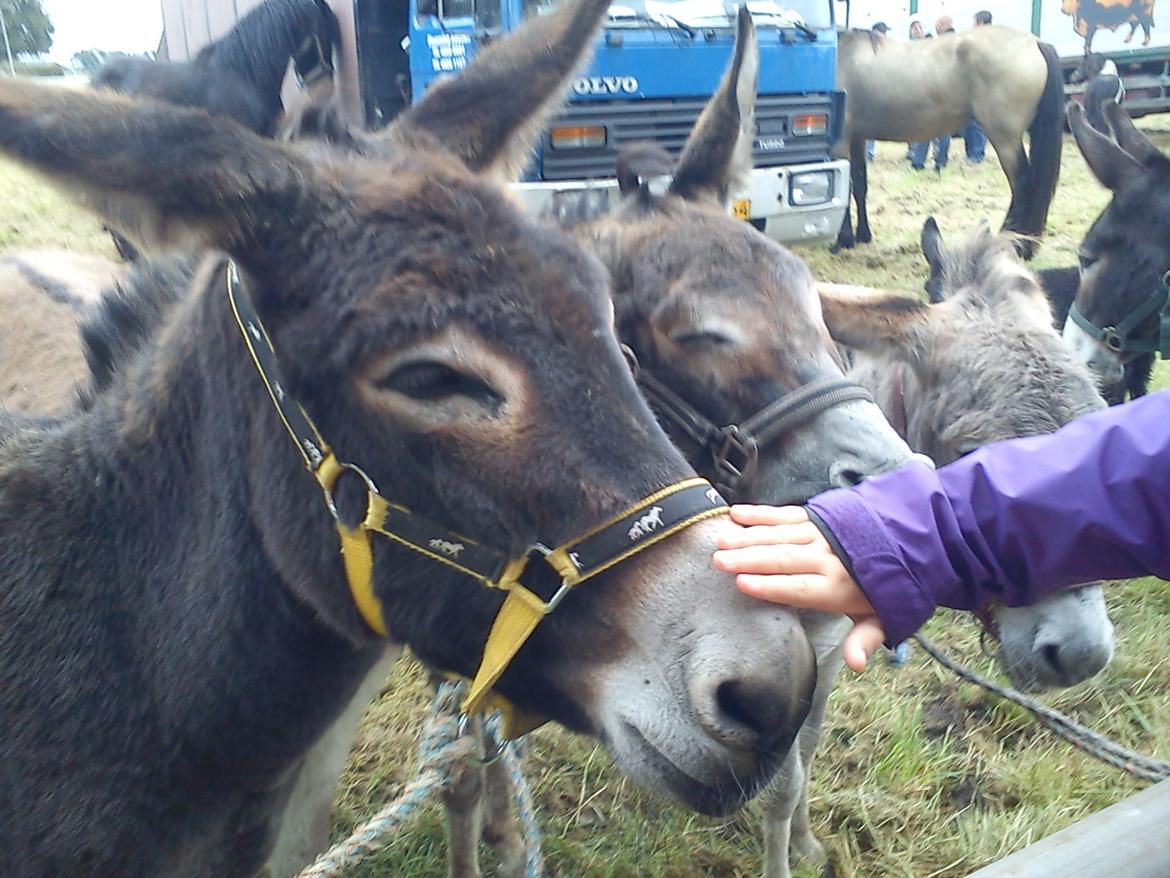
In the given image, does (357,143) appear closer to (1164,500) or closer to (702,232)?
(702,232)

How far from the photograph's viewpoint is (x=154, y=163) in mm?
1616

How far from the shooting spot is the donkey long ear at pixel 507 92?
224 cm

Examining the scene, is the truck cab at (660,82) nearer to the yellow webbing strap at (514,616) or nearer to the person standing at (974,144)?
the yellow webbing strap at (514,616)

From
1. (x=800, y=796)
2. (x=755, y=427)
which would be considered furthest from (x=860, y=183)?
(x=755, y=427)

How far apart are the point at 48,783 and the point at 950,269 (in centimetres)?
340

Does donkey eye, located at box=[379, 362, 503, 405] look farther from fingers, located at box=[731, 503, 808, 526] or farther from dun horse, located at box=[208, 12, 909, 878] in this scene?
dun horse, located at box=[208, 12, 909, 878]

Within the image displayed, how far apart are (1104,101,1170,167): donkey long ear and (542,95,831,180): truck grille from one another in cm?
331

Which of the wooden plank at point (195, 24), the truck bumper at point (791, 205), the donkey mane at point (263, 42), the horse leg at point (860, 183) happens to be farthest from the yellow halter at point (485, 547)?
the wooden plank at point (195, 24)

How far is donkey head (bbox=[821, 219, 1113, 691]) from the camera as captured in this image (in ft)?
9.00

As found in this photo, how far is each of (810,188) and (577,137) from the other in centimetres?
268

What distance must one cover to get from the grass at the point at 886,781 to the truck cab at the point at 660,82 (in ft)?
14.7

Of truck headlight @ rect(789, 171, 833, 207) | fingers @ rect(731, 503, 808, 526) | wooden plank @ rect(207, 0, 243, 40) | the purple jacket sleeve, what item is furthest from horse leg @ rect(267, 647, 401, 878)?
wooden plank @ rect(207, 0, 243, 40)

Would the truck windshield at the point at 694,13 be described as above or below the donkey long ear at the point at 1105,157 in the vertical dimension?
above

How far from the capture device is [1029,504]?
1.65 meters
